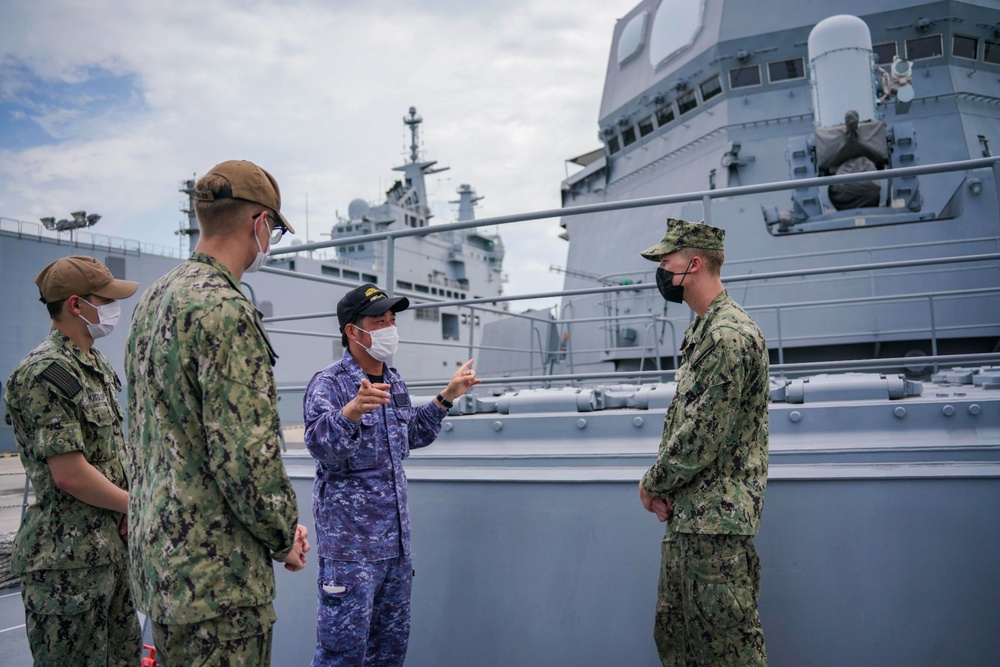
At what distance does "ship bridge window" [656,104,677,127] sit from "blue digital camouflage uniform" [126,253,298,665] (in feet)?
33.6

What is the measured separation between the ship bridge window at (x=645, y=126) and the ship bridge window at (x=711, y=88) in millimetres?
1148

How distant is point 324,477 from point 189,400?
88 centimetres

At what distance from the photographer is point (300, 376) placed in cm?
2602

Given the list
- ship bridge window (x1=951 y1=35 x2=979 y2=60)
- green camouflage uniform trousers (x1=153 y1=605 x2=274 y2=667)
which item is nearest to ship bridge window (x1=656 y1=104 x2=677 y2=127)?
ship bridge window (x1=951 y1=35 x2=979 y2=60)

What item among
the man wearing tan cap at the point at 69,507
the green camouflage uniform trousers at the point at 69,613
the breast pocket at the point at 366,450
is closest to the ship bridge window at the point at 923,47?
the breast pocket at the point at 366,450

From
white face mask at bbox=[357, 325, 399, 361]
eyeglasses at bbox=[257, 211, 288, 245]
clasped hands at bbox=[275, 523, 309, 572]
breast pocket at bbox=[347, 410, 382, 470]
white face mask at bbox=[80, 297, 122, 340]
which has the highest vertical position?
eyeglasses at bbox=[257, 211, 288, 245]

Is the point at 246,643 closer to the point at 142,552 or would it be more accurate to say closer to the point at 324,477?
the point at 142,552

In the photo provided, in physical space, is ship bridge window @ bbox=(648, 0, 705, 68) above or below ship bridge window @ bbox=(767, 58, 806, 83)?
above

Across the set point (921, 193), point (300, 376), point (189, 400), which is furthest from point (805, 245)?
point (300, 376)

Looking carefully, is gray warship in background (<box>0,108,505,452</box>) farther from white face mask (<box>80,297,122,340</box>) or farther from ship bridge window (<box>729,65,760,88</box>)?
white face mask (<box>80,297,122,340</box>)

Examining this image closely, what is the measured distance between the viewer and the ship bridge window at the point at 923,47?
8.87 metres

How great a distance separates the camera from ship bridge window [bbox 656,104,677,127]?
10.7 m

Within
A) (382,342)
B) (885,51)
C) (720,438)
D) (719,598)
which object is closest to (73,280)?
(382,342)

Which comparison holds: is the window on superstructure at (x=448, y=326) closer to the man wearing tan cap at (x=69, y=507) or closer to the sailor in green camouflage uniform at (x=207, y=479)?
the man wearing tan cap at (x=69, y=507)
